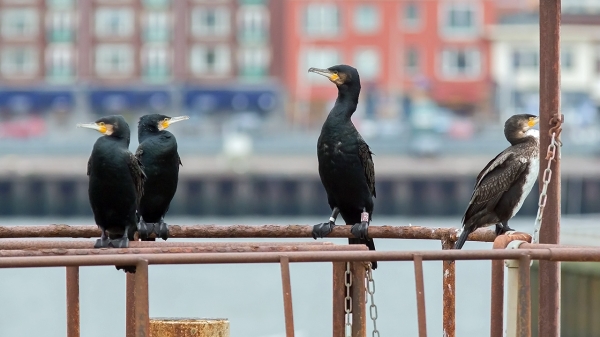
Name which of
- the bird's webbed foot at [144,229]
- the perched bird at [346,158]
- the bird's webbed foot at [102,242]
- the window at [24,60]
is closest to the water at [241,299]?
the perched bird at [346,158]

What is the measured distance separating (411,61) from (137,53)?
17387 millimetres

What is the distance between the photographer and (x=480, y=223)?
7.25 metres

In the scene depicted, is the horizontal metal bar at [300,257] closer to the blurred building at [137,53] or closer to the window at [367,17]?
the window at [367,17]

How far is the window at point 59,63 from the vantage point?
82.0 meters

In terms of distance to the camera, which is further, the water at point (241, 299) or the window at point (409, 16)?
the window at point (409, 16)

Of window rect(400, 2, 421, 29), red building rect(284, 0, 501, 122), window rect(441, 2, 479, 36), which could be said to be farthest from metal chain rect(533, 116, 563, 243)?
window rect(441, 2, 479, 36)

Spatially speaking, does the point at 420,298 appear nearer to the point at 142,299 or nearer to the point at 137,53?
the point at 142,299

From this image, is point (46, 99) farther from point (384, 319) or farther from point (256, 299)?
point (384, 319)

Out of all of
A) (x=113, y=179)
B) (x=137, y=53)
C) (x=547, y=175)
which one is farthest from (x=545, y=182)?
(x=137, y=53)

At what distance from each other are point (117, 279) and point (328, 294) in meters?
12.2

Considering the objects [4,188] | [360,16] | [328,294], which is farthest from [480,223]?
[360,16]

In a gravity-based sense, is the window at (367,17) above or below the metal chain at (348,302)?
above

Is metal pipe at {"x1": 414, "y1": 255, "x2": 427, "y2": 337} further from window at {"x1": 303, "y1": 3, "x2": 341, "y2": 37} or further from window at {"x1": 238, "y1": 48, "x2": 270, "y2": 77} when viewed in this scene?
window at {"x1": 238, "y1": 48, "x2": 270, "y2": 77}

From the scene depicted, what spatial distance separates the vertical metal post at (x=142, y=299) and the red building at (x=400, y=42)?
75277 mm
